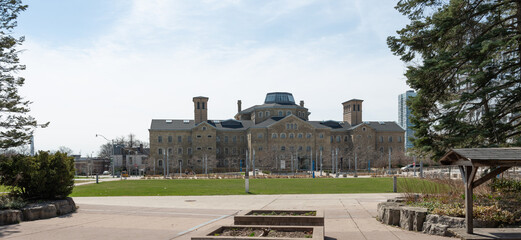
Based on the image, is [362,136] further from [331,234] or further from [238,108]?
[331,234]

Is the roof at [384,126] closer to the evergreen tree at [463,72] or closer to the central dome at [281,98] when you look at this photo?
the central dome at [281,98]

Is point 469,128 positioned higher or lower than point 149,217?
higher

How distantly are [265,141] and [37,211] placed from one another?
7704 centimetres

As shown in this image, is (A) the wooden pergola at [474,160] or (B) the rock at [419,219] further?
(B) the rock at [419,219]

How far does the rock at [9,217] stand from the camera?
14.7 meters

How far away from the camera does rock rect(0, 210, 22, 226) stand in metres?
14.7

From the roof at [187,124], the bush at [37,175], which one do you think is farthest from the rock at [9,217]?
the roof at [187,124]

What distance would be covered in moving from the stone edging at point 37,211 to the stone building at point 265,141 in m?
69.9

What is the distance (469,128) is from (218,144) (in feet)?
271

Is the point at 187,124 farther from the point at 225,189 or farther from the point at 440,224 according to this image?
the point at 440,224

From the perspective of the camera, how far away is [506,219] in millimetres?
12031

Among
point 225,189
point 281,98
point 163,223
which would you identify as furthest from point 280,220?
point 281,98

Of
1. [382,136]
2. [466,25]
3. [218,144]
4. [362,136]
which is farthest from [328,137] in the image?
[466,25]

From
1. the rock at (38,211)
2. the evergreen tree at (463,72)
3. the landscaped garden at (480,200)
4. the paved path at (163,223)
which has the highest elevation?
the evergreen tree at (463,72)
